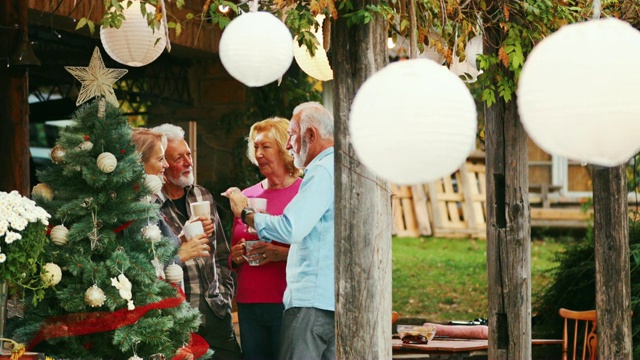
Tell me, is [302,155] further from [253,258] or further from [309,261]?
[253,258]

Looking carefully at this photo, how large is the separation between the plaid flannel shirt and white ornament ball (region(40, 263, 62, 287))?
1.10 metres

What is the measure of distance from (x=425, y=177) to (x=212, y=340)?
8.71ft

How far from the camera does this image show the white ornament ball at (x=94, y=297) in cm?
402

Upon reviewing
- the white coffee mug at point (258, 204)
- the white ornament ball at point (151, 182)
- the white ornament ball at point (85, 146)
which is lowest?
the white coffee mug at point (258, 204)

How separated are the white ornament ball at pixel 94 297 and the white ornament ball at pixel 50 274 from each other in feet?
0.39

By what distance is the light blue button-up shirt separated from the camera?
15.1 ft

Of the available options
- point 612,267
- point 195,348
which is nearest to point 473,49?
point 612,267

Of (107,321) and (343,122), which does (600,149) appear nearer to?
(343,122)

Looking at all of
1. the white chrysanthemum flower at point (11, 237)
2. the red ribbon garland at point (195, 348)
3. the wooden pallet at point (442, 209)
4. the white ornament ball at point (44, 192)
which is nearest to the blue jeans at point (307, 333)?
the red ribbon garland at point (195, 348)

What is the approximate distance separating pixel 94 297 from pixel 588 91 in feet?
7.23

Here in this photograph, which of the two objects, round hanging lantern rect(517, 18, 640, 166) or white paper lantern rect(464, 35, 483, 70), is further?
white paper lantern rect(464, 35, 483, 70)

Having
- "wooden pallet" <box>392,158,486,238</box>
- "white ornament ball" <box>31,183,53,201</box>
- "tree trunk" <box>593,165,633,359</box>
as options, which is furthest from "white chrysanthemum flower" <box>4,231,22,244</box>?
"wooden pallet" <box>392,158,486,238</box>

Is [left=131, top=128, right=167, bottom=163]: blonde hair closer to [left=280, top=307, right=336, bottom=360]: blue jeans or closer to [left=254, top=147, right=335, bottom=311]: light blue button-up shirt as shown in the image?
[left=254, top=147, right=335, bottom=311]: light blue button-up shirt

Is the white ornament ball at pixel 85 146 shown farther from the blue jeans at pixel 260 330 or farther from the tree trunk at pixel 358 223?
the blue jeans at pixel 260 330
